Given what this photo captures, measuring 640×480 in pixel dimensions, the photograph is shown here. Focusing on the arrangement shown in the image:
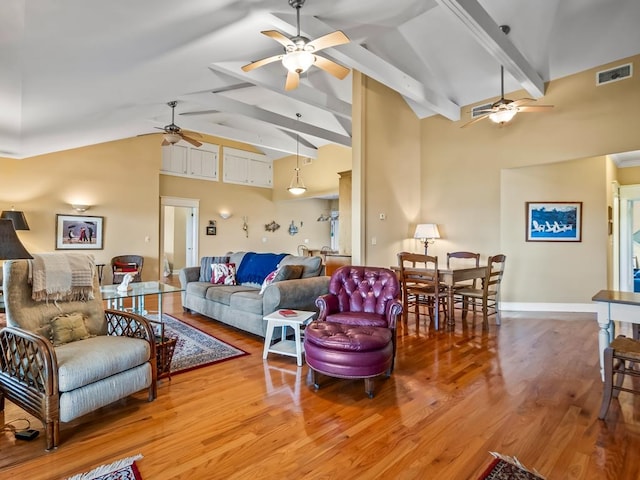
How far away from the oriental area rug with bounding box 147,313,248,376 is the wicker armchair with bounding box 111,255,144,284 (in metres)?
3.60

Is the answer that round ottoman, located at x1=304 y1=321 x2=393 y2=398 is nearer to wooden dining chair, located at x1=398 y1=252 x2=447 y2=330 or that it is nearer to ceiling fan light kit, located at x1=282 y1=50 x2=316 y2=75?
wooden dining chair, located at x1=398 y1=252 x2=447 y2=330

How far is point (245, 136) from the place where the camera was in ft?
25.5

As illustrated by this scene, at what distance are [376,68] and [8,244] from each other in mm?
4259

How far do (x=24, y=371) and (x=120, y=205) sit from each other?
20.6ft

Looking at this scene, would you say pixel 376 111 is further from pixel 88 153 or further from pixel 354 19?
pixel 88 153

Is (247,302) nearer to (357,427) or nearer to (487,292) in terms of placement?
(357,427)

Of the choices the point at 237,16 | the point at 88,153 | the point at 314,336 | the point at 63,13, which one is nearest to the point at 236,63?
the point at 237,16

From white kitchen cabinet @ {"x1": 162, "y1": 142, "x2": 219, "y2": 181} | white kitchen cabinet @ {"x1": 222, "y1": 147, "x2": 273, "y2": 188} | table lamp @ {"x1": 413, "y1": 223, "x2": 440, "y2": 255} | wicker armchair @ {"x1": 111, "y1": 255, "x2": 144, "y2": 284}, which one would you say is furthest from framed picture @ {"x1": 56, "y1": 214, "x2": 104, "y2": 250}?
table lamp @ {"x1": 413, "y1": 223, "x2": 440, "y2": 255}

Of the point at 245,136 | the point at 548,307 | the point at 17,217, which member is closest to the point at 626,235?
the point at 548,307

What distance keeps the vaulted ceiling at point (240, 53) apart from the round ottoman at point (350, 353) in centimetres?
273

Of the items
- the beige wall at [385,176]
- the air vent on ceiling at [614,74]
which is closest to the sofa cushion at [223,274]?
the beige wall at [385,176]

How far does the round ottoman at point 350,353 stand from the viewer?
8.36 feet

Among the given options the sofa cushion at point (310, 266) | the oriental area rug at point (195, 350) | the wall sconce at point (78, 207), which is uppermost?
the wall sconce at point (78, 207)

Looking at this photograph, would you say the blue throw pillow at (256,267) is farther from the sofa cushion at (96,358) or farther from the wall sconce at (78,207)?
the wall sconce at (78,207)
